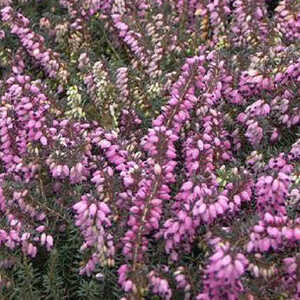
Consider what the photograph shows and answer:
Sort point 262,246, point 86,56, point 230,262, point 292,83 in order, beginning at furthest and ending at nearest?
1. point 86,56
2. point 292,83
3. point 262,246
4. point 230,262

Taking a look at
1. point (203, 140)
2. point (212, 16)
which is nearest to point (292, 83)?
point (203, 140)

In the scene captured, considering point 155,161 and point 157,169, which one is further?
point 155,161

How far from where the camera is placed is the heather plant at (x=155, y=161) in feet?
12.0

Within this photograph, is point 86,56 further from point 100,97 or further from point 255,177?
point 255,177

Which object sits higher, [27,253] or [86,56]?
[86,56]

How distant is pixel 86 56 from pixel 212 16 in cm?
135

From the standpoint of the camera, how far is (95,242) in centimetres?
388

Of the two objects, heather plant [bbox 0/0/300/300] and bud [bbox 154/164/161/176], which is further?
bud [bbox 154/164/161/176]

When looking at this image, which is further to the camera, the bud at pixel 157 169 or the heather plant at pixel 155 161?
the bud at pixel 157 169

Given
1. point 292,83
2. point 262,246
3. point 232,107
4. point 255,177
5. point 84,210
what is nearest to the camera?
point 262,246

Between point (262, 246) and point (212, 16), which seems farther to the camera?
point (212, 16)

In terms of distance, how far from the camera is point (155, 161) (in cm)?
407

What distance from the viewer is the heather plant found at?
144 inches

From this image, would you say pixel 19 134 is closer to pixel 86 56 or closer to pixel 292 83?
pixel 86 56
